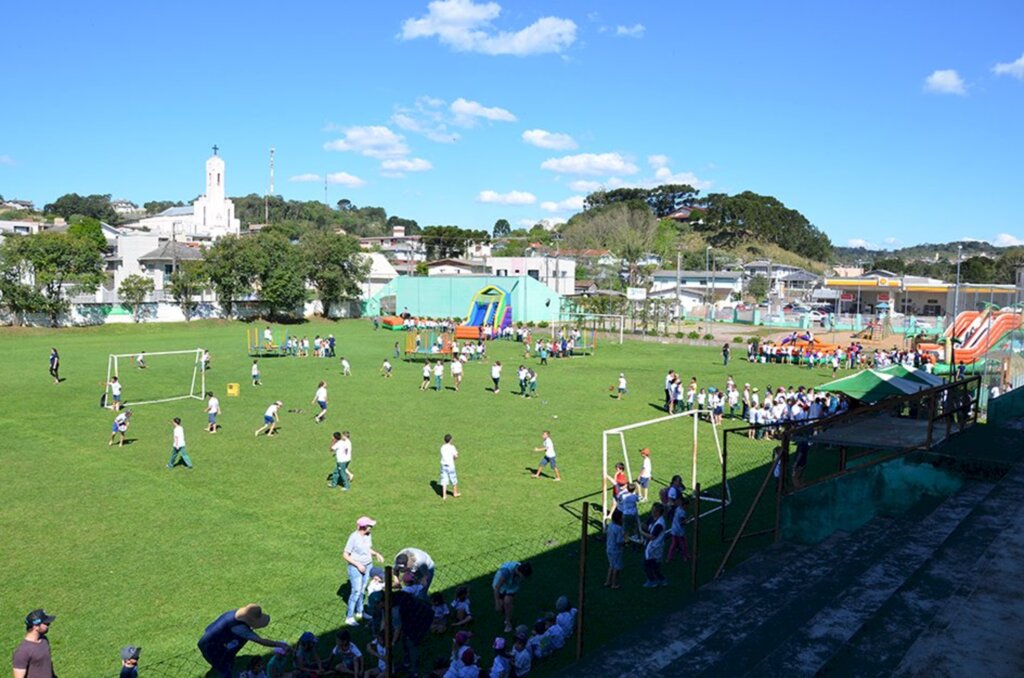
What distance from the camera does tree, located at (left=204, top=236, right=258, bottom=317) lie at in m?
53.6

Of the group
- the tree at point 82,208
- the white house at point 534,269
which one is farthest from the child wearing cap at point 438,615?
the tree at point 82,208

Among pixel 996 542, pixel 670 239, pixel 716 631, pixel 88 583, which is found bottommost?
pixel 88 583

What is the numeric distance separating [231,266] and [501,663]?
50.6 m

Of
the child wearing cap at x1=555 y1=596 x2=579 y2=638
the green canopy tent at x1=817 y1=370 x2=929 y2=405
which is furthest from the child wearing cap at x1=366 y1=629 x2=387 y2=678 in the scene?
the green canopy tent at x1=817 y1=370 x2=929 y2=405

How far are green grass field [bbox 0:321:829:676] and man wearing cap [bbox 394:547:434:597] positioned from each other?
77 centimetres

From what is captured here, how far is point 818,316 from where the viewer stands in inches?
2336

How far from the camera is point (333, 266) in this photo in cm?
5938

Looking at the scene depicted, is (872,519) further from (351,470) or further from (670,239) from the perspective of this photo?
(670,239)

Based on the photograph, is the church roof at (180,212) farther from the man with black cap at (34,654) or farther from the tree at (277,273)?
the man with black cap at (34,654)

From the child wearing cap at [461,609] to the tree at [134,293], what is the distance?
48.8m

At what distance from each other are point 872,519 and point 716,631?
4503 mm

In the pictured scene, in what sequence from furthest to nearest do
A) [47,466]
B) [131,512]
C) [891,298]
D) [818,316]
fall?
[891,298] → [818,316] → [47,466] → [131,512]

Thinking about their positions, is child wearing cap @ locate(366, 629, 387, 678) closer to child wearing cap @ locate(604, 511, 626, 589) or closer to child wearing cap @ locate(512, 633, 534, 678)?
child wearing cap @ locate(512, 633, 534, 678)

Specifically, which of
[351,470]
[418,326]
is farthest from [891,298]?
[351,470]
